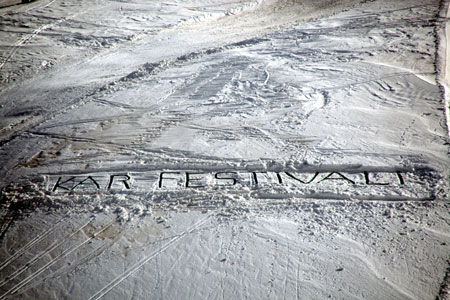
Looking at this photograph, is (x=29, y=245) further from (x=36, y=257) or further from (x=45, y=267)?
(x=45, y=267)

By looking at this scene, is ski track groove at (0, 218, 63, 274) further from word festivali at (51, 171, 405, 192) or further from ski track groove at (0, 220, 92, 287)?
word festivali at (51, 171, 405, 192)

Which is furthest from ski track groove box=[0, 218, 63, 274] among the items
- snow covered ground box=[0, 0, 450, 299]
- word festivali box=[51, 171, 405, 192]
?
word festivali box=[51, 171, 405, 192]

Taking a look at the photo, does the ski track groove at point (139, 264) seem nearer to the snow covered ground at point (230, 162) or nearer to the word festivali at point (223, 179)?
the snow covered ground at point (230, 162)

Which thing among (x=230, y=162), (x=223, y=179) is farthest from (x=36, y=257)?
(x=230, y=162)

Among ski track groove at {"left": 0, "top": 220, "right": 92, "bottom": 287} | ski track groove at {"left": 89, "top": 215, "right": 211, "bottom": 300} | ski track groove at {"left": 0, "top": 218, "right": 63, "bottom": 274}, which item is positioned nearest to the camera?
ski track groove at {"left": 89, "top": 215, "right": 211, "bottom": 300}

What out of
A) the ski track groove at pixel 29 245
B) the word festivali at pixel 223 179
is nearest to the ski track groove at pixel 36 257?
the ski track groove at pixel 29 245

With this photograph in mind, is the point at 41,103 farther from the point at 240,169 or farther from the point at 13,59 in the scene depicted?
the point at 240,169

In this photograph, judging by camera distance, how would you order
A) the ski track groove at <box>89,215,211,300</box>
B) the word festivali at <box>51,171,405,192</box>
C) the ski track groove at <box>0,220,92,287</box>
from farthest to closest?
the word festivali at <box>51,171,405,192</box> → the ski track groove at <box>0,220,92,287</box> → the ski track groove at <box>89,215,211,300</box>
